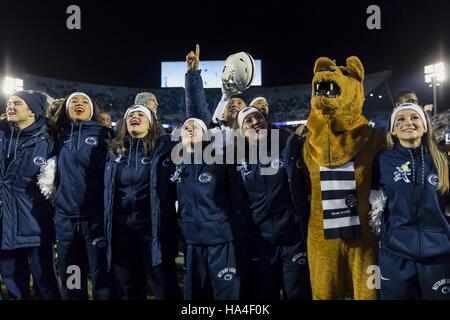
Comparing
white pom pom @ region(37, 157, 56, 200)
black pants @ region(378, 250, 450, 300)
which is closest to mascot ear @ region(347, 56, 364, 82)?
black pants @ region(378, 250, 450, 300)

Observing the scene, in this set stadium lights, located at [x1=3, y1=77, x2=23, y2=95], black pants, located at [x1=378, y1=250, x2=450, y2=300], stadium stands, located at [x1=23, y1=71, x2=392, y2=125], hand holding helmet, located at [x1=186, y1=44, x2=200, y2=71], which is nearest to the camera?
black pants, located at [x1=378, y1=250, x2=450, y2=300]

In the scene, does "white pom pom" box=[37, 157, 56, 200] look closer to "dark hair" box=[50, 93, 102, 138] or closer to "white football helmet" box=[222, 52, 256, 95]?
"dark hair" box=[50, 93, 102, 138]

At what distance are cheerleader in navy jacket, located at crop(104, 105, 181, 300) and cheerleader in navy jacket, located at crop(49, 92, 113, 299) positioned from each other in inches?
7.6

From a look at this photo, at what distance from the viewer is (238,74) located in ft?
14.2

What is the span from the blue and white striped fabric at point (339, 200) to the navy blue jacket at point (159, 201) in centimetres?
113

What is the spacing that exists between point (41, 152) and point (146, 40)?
49.4 feet

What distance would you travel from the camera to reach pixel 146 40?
701 inches

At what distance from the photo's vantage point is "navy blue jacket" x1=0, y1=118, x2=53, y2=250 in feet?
11.4

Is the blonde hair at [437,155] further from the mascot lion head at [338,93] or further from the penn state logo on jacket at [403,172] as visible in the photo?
the mascot lion head at [338,93]

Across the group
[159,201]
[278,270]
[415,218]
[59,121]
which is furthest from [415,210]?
[59,121]

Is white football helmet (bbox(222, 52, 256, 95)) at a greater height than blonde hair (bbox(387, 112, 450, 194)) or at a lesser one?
greater

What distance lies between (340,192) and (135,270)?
161 cm

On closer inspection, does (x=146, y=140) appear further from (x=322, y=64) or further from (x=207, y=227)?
(x=322, y=64)
